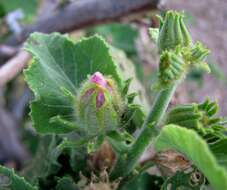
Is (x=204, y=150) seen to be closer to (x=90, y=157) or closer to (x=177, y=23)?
(x=177, y=23)

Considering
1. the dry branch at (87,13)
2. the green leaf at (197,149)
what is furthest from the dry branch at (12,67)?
the green leaf at (197,149)

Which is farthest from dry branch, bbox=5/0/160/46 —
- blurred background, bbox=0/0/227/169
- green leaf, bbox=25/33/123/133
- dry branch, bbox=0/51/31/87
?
green leaf, bbox=25/33/123/133

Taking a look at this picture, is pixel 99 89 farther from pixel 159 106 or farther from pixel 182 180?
pixel 182 180

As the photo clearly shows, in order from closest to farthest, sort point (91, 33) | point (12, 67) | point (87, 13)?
point (12, 67), point (87, 13), point (91, 33)

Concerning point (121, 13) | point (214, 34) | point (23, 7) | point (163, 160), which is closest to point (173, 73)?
point (163, 160)

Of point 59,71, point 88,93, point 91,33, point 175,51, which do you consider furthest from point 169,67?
point 91,33

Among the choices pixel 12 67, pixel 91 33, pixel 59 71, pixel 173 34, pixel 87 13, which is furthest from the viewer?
pixel 91 33

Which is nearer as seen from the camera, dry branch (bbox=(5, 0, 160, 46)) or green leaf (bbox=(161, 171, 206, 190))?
green leaf (bbox=(161, 171, 206, 190))

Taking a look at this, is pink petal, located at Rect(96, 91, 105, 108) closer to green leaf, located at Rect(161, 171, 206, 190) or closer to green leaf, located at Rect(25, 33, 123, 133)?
green leaf, located at Rect(25, 33, 123, 133)
